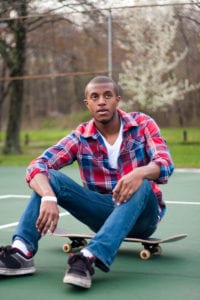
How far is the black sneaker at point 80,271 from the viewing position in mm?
3080

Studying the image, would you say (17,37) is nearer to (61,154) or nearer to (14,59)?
(14,59)

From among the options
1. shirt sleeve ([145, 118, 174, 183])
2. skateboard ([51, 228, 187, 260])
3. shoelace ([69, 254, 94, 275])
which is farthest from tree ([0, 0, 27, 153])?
shoelace ([69, 254, 94, 275])

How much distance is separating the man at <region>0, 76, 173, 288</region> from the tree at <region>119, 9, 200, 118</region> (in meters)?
12.7

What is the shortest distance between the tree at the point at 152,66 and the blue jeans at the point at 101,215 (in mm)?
12748

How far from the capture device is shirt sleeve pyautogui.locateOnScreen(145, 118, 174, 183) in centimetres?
348

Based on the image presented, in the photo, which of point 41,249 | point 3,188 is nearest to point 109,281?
point 41,249

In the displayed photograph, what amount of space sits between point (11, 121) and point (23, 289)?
12.6 m

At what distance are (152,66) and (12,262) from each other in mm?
16448

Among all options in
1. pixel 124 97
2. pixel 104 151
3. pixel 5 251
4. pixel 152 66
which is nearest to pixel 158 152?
pixel 104 151

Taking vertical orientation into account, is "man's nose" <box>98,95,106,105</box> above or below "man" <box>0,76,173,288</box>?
above

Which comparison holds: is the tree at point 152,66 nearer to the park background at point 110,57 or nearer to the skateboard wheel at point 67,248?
the park background at point 110,57

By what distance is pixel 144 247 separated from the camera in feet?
13.0

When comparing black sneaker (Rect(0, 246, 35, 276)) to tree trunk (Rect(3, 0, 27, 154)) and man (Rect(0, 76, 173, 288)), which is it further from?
tree trunk (Rect(3, 0, 27, 154))

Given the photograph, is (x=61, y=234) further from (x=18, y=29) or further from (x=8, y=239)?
(x=18, y=29)
